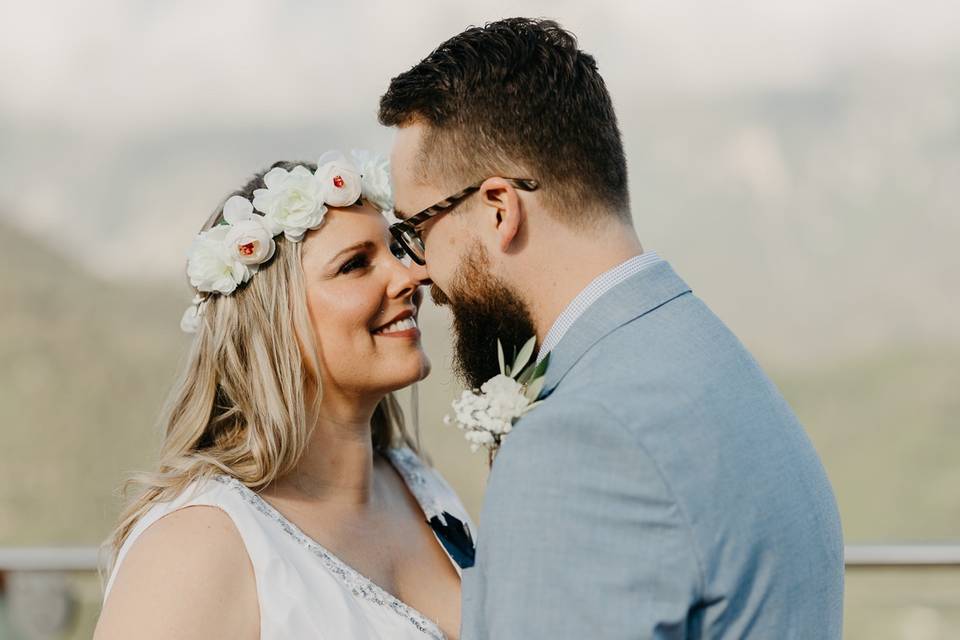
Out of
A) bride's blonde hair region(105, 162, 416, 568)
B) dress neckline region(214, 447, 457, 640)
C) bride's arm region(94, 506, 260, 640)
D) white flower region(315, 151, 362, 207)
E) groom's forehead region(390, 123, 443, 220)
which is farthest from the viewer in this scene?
white flower region(315, 151, 362, 207)

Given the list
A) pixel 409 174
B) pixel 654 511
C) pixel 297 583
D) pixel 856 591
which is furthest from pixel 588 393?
pixel 856 591

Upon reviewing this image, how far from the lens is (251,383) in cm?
268

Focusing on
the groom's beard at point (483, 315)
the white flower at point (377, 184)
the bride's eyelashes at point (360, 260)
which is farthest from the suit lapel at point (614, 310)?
the white flower at point (377, 184)

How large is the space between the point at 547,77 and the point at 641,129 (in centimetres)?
1013

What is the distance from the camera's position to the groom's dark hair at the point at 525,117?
1.90 metres

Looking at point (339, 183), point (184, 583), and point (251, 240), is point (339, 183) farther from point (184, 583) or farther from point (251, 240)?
point (184, 583)

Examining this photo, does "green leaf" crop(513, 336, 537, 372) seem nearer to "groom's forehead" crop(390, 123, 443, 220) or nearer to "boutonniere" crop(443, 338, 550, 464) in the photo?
"boutonniere" crop(443, 338, 550, 464)

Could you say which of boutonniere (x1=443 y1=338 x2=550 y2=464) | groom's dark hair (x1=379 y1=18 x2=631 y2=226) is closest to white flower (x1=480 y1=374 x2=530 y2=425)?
boutonniere (x1=443 y1=338 x2=550 y2=464)

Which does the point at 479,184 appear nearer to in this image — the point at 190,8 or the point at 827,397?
the point at 827,397

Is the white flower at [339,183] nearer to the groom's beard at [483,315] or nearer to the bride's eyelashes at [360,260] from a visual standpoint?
the bride's eyelashes at [360,260]

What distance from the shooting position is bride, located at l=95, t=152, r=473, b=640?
2484 millimetres

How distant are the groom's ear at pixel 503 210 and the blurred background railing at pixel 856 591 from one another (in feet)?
8.29

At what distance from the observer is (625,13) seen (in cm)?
1159

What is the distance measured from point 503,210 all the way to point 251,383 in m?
1.03
